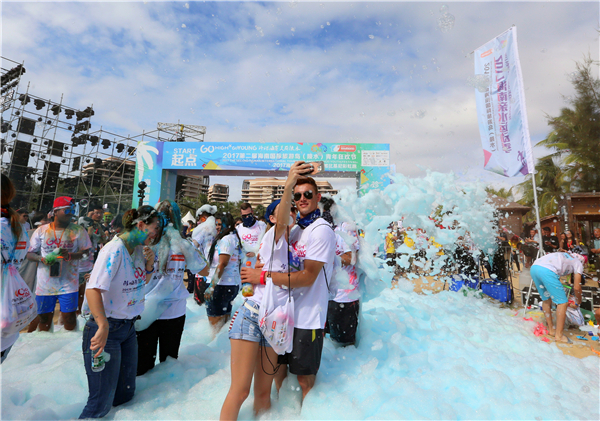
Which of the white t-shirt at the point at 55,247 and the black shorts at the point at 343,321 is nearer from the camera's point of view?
the black shorts at the point at 343,321

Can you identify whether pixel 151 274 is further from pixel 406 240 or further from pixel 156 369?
pixel 406 240

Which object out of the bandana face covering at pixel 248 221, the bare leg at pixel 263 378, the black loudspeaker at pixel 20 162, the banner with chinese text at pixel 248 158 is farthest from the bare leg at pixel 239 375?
the black loudspeaker at pixel 20 162

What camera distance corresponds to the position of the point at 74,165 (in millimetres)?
22906

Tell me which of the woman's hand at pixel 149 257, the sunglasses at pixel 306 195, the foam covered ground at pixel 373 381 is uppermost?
the sunglasses at pixel 306 195

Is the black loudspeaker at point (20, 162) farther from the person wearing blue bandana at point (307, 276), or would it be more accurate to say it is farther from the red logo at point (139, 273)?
the person wearing blue bandana at point (307, 276)

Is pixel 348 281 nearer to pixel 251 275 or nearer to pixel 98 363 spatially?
pixel 251 275

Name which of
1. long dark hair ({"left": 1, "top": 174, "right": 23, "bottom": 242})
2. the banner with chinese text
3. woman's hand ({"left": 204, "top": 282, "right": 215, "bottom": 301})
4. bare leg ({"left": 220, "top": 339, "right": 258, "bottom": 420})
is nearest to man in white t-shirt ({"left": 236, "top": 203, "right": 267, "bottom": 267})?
woman's hand ({"left": 204, "top": 282, "right": 215, "bottom": 301})

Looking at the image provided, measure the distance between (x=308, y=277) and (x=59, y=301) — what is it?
3.68 m

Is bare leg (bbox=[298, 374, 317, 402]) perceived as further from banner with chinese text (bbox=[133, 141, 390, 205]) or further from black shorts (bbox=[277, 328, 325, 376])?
banner with chinese text (bbox=[133, 141, 390, 205])

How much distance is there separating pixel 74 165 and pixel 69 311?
940 inches

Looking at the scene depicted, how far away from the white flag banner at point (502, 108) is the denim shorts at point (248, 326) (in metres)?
6.61

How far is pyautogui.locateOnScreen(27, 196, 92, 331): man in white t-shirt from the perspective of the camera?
3779 mm

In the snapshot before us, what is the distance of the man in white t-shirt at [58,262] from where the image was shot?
3.78 metres

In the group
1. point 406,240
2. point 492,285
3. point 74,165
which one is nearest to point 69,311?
point 406,240
